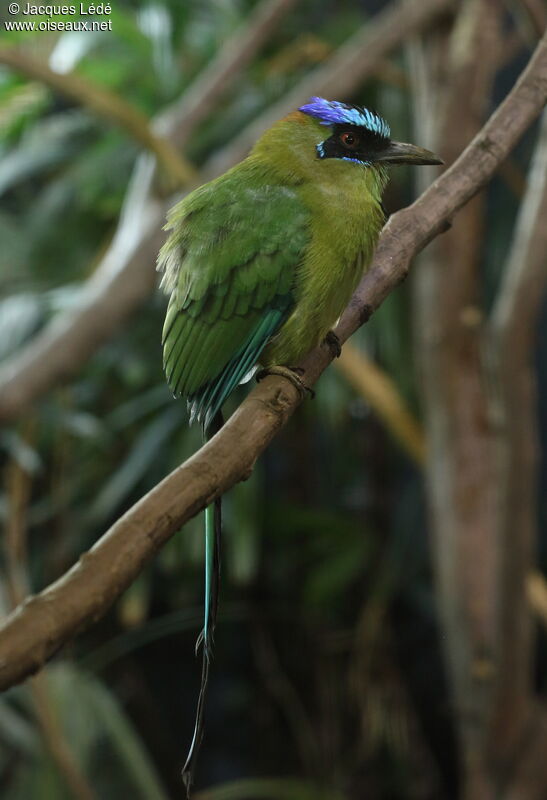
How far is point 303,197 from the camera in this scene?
828 mm

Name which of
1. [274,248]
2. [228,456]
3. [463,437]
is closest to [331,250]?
[274,248]

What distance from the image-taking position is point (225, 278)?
823 mm

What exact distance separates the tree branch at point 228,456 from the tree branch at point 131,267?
2.28ft

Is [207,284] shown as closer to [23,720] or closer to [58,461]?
[23,720]

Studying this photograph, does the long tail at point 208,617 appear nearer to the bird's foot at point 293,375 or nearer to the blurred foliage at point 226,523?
the bird's foot at point 293,375

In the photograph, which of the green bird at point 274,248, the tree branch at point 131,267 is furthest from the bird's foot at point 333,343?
the tree branch at point 131,267

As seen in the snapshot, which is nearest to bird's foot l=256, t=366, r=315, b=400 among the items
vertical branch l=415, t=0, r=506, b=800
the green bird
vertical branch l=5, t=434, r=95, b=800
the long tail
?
the green bird

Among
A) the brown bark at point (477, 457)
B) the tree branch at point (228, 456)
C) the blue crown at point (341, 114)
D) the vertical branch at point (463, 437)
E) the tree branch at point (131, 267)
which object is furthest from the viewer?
the vertical branch at point (463, 437)

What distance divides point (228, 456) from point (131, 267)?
37.8 inches

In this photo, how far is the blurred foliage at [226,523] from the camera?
1.69 meters

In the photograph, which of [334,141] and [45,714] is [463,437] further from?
[334,141]

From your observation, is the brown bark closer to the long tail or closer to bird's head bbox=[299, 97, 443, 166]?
bird's head bbox=[299, 97, 443, 166]

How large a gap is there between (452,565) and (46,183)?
1199 mm

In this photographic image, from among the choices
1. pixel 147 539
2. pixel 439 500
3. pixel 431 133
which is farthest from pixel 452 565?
pixel 147 539
